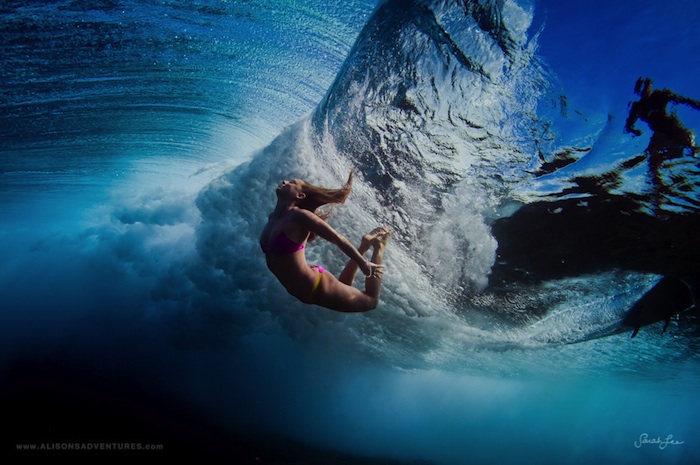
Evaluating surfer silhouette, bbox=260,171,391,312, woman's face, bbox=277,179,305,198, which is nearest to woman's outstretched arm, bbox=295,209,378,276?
surfer silhouette, bbox=260,171,391,312

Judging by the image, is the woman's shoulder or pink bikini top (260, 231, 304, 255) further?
pink bikini top (260, 231, 304, 255)

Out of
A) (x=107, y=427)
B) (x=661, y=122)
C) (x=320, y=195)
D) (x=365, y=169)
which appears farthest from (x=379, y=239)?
(x=107, y=427)

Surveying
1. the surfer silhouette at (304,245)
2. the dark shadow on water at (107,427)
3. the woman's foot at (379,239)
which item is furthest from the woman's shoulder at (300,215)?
the dark shadow on water at (107,427)

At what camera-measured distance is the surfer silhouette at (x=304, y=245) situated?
9.73 feet

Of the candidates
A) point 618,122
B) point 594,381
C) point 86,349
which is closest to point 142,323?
point 86,349

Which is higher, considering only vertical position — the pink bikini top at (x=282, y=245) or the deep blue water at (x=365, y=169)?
the deep blue water at (x=365, y=169)

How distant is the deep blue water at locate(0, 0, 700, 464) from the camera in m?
3.79

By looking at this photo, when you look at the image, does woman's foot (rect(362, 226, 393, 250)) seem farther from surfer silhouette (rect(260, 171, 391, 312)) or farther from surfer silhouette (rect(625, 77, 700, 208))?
surfer silhouette (rect(625, 77, 700, 208))

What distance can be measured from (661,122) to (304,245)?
469 centimetres

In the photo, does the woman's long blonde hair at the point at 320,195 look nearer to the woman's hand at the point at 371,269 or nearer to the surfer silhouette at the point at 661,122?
the woman's hand at the point at 371,269

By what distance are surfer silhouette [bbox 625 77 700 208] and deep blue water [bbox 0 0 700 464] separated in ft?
0.18

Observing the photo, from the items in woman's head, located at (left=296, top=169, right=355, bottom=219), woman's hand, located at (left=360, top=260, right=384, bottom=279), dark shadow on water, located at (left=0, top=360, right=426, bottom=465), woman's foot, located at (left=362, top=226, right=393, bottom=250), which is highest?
woman's head, located at (left=296, top=169, right=355, bottom=219)

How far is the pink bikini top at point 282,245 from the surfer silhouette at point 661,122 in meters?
4.45

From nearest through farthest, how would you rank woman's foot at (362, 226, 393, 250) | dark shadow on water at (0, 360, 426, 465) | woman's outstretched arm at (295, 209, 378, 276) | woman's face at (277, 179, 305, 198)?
woman's outstretched arm at (295, 209, 378, 276) → woman's face at (277, 179, 305, 198) → woman's foot at (362, 226, 393, 250) → dark shadow on water at (0, 360, 426, 465)
